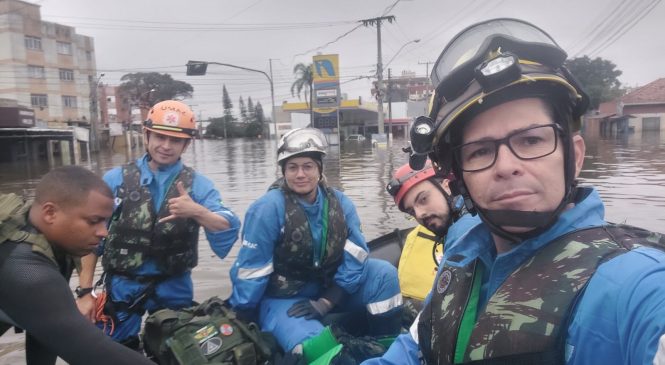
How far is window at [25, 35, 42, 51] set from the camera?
45.7 m

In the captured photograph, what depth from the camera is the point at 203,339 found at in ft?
9.18

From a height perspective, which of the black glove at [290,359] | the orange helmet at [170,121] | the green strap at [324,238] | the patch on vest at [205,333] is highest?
the orange helmet at [170,121]


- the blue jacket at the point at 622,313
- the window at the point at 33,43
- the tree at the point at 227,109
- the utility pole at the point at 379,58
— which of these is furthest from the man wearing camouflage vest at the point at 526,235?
the tree at the point at 227,109

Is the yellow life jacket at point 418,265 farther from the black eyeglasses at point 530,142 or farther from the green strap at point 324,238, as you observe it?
the black eyeglasses at point 530,142

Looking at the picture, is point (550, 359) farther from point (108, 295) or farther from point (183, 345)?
point (108, 295)

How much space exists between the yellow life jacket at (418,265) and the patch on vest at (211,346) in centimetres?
171

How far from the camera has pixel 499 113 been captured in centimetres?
134

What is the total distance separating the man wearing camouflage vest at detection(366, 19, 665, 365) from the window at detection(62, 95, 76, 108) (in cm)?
5521

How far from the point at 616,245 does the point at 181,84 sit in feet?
314

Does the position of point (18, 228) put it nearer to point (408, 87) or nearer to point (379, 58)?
point (379, 58)

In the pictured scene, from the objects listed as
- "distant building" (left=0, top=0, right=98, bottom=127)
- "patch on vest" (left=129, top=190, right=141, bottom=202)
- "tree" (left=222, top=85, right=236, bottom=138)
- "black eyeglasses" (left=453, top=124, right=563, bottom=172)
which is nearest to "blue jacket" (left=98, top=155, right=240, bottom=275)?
"patch on vest" (left=129, top=190, right=141, bottom=202)

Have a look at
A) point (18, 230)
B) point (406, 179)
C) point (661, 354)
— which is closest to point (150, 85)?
point (406, 179)

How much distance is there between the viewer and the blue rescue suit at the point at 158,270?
3443 mm

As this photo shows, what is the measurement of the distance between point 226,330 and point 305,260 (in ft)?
2.77
